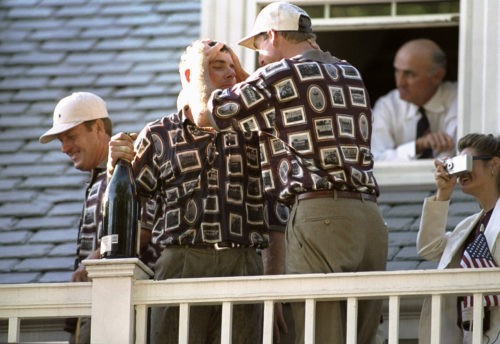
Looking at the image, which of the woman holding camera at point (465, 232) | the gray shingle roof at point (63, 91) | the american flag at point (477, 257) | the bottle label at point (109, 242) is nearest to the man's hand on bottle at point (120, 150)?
the bottle label at point (109, 242)

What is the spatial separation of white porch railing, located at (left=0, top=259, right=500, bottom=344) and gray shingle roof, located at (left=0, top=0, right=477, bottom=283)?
202cm

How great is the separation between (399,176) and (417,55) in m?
1.29

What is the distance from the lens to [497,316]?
984 centimetres

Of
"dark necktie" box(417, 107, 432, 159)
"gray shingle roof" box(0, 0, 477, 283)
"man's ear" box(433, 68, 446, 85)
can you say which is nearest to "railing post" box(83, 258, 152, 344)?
"gray shingle roof" box(0, 0, 477, 283)

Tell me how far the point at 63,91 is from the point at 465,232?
3419mm

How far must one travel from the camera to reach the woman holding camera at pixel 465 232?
998 cm

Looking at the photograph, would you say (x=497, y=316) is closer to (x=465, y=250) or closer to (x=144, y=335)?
(x=465, y=250)

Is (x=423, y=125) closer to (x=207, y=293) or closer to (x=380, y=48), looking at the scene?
(x=380, y=48)

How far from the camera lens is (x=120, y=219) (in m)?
9.81

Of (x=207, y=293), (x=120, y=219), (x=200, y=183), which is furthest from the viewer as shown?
(x=200, y=183)

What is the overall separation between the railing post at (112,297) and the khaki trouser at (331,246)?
710 millimetres

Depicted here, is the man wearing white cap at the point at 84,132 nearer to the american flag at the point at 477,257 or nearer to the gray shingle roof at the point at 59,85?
the gray shingle roof at the point at 59,85

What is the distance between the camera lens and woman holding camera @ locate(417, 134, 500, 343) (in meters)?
9.98

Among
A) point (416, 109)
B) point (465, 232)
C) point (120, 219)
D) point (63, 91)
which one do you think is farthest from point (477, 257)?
point (63, 91)
